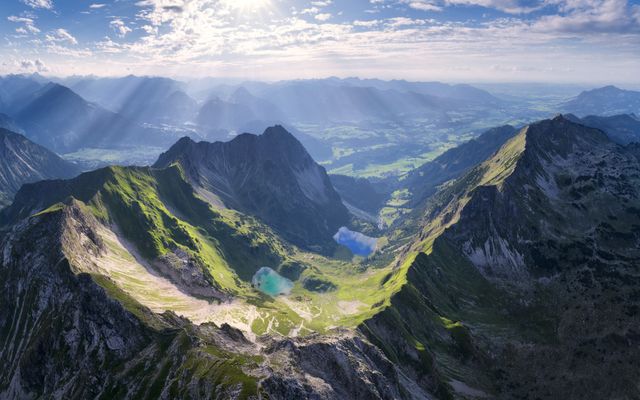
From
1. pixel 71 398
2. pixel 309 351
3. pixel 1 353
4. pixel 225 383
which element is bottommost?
pixel 1 353

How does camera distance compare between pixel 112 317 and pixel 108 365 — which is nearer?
pixel 108 365

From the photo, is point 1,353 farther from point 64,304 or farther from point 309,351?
point 309,351

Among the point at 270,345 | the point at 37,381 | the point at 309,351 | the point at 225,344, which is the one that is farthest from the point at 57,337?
the point at 309,351

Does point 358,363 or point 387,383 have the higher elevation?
point 358,363

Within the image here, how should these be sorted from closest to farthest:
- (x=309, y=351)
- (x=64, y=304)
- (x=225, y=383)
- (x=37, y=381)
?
(x=225, y=383)
(x=309, y=351)
(x=37, y=381)
(x=64, y=304)

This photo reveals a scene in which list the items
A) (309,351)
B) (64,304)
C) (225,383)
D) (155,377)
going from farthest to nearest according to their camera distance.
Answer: (64,304)
(309,351)
(155,377)
(225,383)

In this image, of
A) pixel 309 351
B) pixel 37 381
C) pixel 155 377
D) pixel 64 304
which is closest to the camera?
pixel 155 377

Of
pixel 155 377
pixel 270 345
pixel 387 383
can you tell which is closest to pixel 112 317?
pixel 155 377

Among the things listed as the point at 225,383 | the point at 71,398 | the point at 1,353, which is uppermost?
the point at 225,383

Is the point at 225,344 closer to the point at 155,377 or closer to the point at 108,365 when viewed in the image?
the point at 155,377
